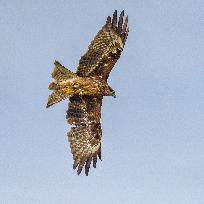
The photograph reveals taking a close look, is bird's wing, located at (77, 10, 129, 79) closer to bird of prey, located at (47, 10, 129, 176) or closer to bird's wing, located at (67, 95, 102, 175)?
bird of prey, located at (47, 10, 129, 176)

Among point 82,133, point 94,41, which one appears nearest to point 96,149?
point 82,133

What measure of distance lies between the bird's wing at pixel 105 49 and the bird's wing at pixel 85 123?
3.37ft

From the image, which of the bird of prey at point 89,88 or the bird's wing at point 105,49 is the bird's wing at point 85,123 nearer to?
the bird of prey at point 89,88

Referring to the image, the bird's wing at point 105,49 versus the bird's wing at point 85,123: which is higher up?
the bird's wing at point 105,49

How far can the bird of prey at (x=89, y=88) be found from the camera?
16375 mm

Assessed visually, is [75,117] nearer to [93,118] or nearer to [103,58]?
[93,118]

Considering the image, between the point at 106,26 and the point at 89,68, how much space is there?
4.19 ft

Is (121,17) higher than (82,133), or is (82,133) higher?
(121,17)

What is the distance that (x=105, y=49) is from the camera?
55.6ft

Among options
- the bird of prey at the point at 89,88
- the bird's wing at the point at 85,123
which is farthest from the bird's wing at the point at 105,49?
the bird's wing at the point at 85,123

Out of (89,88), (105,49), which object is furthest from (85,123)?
(105,49)

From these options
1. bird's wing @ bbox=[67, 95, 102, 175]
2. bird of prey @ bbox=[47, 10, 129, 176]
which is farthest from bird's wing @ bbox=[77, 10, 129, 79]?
bird's wing @ bbox=[67, 95, 102, 175]

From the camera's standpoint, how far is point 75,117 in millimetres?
17375

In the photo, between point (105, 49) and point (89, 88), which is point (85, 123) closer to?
point (89, 88)
